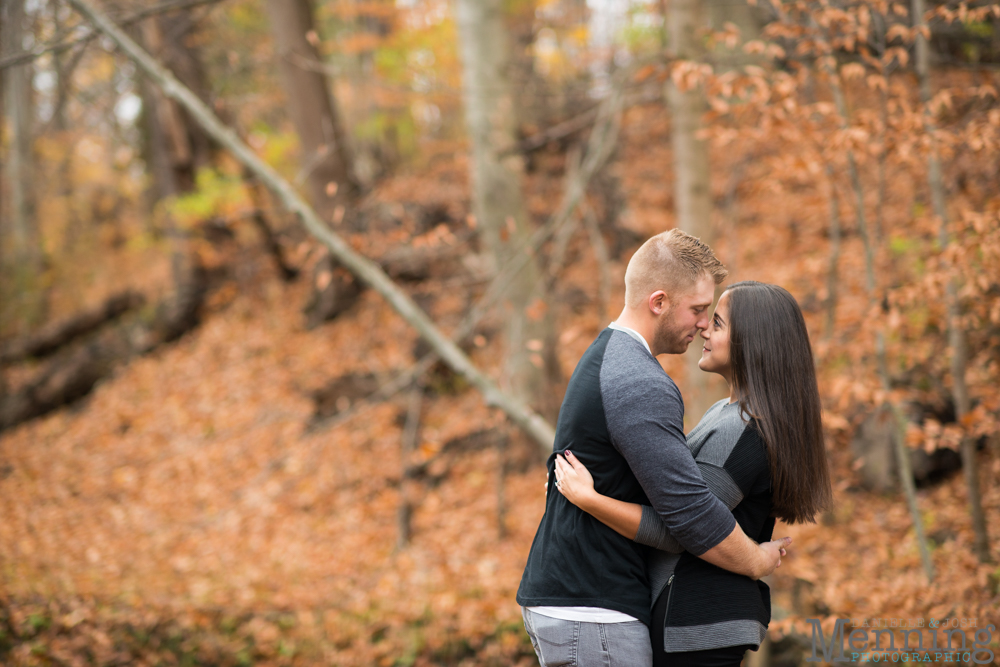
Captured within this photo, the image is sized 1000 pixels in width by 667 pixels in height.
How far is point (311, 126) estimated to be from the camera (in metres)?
11.8

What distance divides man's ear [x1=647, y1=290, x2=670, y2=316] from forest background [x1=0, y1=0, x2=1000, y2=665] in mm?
2381

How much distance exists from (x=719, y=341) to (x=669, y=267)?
334 millimetres

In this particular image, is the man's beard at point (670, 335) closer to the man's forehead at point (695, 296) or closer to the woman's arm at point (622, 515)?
the man's forehead at point (695, 296)

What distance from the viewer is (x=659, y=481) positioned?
1.97 metres

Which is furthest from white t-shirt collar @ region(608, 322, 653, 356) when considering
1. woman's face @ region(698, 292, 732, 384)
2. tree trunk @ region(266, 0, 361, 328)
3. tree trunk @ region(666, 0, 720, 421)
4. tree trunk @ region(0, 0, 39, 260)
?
tree trunk @ region(0, 0, 39, 260)

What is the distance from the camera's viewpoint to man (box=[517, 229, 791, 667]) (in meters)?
1.98

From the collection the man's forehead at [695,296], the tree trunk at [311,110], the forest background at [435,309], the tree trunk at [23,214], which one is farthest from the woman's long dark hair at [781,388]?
the tree trunk at [23,214]

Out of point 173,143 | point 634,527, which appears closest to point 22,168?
point 173,143

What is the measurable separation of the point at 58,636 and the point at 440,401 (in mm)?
5641

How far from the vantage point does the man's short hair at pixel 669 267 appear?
2.19 m

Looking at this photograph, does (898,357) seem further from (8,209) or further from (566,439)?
(8,209)

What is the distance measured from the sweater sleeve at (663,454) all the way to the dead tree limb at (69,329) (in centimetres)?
1579

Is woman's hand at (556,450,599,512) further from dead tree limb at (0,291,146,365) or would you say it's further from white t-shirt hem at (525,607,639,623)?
dead tree limb at (0,291,146,365)

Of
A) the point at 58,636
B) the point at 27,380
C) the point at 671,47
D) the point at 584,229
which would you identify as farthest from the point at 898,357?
the point at 27,380
